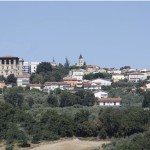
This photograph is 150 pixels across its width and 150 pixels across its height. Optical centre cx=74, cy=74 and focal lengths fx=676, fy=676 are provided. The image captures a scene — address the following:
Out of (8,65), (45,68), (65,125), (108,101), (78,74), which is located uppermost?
(8,65)

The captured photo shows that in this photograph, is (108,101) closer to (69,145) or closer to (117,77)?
(69,145)

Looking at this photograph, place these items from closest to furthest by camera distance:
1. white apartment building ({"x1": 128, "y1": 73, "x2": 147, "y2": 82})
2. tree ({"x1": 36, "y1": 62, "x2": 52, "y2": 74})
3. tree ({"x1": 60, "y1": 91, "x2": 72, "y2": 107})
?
tree ({"x1": 60, "y1": 91, "x2": 72, "y2": 107}) < tree ({"x1": 36, "y1": 62, "x2": 52, "y2": 74}) < white apartment building ({"x1": 128, "y1": 73, "x2": 147, "y2": 82})

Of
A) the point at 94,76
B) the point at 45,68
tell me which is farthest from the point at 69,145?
the point at 94,76

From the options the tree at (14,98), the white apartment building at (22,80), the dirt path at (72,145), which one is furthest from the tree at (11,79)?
the dirt path at (72,145)

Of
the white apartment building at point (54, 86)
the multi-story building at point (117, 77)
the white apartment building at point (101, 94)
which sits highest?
the multi-story building at point (117, 77)

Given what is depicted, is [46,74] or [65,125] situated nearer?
[65,125]

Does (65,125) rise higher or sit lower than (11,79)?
lower

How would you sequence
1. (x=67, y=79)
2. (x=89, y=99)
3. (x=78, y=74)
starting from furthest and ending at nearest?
(x=78, y=74), (x=67, y=79), (x=89, y=99)

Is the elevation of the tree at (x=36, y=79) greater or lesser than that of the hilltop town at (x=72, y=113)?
greater

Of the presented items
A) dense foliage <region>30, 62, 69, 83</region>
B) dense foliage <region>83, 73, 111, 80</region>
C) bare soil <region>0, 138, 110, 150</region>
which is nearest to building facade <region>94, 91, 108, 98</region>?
dense foliage <region>30, 62, 69, 83</region>

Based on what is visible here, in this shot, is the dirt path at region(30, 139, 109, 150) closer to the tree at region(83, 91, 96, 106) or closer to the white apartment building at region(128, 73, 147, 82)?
the tree at region(83, 91, 96, 106)

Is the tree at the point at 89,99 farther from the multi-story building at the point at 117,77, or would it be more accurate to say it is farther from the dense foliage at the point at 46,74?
the multi-story building at the point at 117,77
